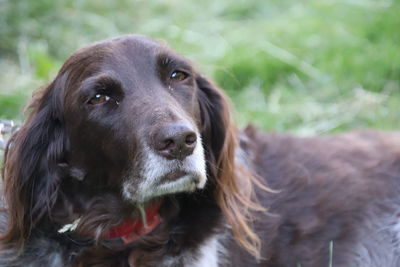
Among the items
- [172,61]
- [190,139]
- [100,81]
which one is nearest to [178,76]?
[172,61]

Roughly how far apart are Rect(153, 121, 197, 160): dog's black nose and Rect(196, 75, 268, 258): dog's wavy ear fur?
659mm

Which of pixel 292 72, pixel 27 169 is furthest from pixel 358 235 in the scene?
pixel 292 72

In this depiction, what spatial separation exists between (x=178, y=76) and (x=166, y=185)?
0.58m

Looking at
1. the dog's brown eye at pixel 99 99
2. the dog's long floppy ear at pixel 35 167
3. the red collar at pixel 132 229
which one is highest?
the dog's brown eye at pixel 99 99

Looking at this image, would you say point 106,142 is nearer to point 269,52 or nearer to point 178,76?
point 178,76

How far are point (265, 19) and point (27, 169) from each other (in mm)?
6106

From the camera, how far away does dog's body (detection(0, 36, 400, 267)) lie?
123 inches

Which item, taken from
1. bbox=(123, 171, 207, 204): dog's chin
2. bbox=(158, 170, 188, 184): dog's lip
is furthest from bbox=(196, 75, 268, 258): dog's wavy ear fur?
bbox=(158, 170, 188, 184): dog's lip

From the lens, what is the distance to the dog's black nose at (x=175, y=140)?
2885 mm

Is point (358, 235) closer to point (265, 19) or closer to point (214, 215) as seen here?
point (214, 215)

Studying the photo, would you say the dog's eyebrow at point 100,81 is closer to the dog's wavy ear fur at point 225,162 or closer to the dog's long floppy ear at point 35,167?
the dog's long floppy ear at point 35,167

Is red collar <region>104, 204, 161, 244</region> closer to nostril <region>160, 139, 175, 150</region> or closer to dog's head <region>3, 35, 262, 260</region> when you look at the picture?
dog's head <region>3, 35, 262, 260</region>

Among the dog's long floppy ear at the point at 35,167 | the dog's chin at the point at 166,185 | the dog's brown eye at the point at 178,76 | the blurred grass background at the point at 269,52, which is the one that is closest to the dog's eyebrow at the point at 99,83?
the dog's long floppy ear at the point at 35,167

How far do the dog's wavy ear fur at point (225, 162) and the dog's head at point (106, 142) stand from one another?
0.7 inches
